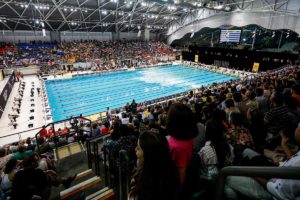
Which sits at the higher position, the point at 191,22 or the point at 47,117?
the point at 191,22

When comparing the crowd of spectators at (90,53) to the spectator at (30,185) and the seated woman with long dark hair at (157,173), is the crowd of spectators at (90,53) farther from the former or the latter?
the seated woman with long dark hair at (157,173)

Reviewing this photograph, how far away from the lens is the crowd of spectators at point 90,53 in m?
24.5

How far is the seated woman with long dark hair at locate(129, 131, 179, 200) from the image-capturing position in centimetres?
129

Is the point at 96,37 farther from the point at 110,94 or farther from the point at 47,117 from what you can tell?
the point at 47,117

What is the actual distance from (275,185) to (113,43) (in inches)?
1399

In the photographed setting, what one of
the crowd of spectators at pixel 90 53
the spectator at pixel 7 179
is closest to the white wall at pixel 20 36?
the crowd of spectators at pixel 90 53

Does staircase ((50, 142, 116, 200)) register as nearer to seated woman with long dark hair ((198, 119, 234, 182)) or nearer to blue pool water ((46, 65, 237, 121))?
seated woman with long dark hair ((198, 119, 234, 182))

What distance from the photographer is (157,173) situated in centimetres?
129

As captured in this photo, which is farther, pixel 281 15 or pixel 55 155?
pixel 281 15

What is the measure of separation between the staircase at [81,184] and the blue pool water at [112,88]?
10219 mm

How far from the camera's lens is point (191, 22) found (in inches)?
1251

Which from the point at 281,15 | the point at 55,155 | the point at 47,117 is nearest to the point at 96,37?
the point at 47,117

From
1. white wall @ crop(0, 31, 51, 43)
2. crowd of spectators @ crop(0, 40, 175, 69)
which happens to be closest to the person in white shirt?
crowd of spectators @ crop(0, 40, 175, 69)

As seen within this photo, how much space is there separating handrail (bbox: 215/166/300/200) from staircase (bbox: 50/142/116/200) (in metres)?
2.19
